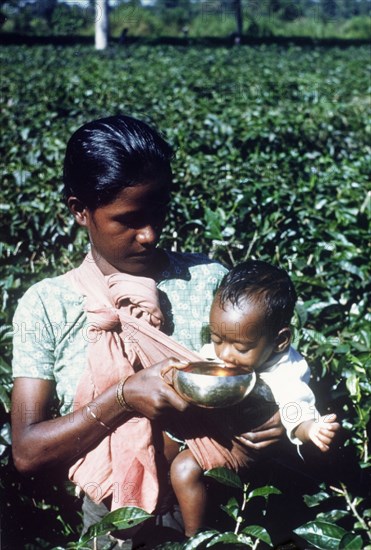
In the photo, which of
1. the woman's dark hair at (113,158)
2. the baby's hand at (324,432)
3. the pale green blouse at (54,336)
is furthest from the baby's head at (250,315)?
the woman's dark hair at (113,158)

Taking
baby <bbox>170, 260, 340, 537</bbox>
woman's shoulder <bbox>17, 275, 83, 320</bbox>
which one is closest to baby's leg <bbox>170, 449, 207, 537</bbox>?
baby <bbox>170, 260, 340, 537</bbox>

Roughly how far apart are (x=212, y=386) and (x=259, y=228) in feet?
5.07

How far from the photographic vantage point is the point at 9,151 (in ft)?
13.5

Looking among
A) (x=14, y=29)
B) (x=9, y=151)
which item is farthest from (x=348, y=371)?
(x=14, y=29)

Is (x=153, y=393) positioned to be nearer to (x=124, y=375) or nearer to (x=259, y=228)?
(x=124, y=375)

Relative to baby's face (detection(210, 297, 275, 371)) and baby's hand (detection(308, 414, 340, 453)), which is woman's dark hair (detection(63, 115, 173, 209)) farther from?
baby's hand (detection(308, 414, 340, 453))

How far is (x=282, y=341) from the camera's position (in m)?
1.88

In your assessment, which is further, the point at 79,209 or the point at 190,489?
the point at 79,209

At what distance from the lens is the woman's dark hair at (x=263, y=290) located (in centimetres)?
181

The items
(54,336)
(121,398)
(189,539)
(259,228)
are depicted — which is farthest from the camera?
(259,228)

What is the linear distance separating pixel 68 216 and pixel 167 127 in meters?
2.08

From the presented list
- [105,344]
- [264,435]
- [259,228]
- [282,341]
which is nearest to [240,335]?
[282,341]

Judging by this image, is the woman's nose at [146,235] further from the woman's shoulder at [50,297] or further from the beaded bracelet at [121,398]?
the beaded bracelet at [121,398]

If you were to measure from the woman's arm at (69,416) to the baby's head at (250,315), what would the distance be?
0.94 ft
